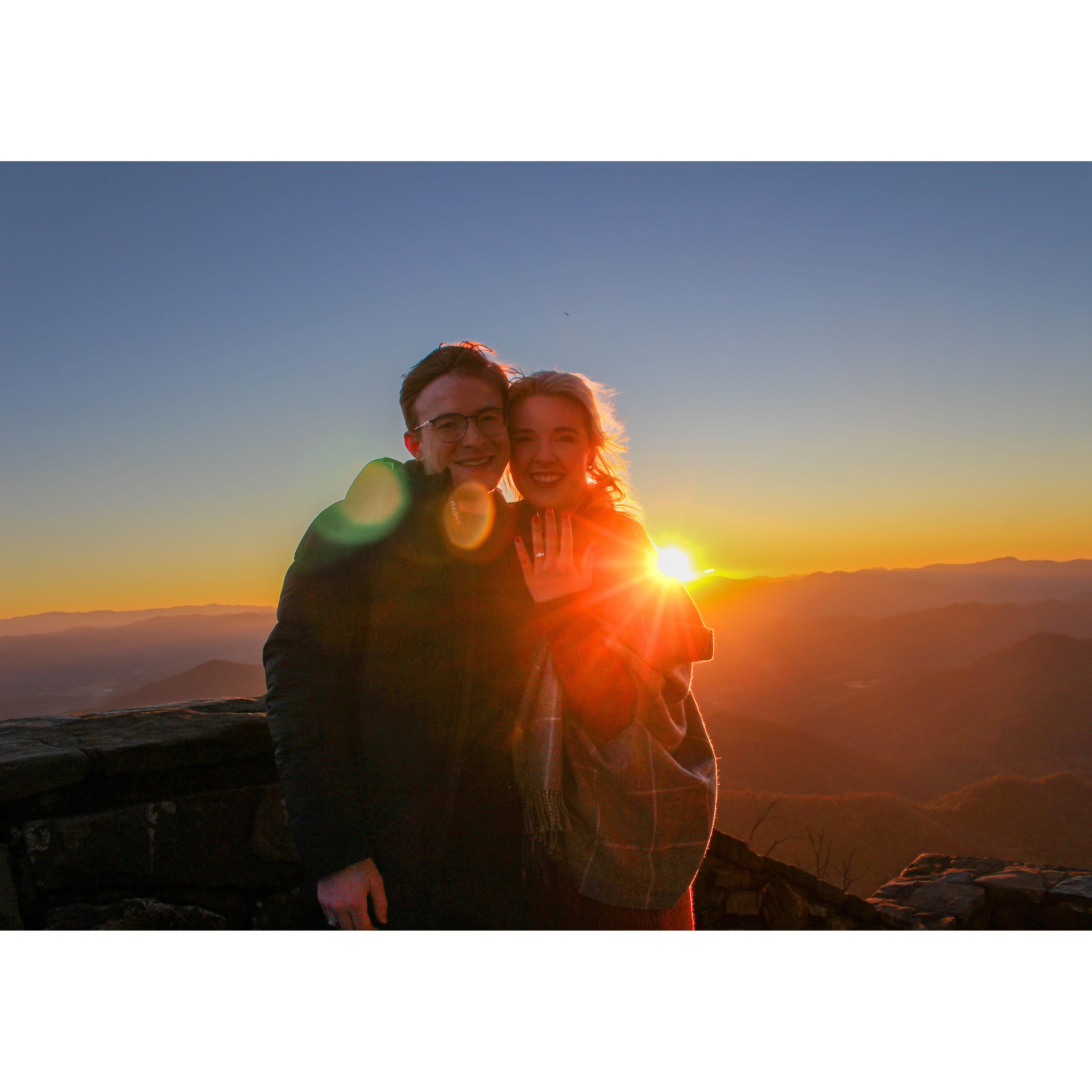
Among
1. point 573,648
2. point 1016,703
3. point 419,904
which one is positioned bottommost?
point 1016,703

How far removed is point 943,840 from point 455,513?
31336 millimetres

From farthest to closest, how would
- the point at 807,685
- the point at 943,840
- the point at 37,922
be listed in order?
1. the point at 807,685
2. the point at 943,840
3. the point at 37,922

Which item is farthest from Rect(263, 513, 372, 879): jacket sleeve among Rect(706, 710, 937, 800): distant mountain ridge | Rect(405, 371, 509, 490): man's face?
Rect(706, 710, 937, 800): distant mountain ridge

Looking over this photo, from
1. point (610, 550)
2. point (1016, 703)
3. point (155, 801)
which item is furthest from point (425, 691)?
point (1016, 703)

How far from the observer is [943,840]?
83.0 feet

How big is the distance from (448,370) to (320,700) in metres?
0.99

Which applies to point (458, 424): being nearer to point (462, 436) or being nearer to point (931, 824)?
point (462, 436)

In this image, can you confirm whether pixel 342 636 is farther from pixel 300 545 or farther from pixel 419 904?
pixel 419 904

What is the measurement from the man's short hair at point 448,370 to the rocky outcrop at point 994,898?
4.10 metres

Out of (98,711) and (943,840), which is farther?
(943,840)

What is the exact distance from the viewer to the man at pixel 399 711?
1380 millimetres

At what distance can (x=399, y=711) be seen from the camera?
1.47 meters

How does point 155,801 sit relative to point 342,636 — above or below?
below

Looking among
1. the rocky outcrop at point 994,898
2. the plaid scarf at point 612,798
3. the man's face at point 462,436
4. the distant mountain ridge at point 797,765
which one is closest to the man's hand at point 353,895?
the plaid scarf at point 612,798
